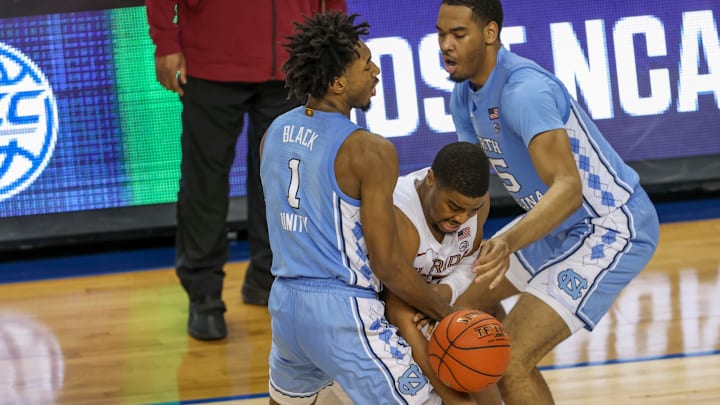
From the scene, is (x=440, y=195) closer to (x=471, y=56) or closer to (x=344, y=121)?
(x=344, y=121)

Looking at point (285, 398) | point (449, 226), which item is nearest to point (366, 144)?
point (449, 226)

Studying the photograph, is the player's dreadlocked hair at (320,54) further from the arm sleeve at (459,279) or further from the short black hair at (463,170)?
the arm sleeve at (459,279)

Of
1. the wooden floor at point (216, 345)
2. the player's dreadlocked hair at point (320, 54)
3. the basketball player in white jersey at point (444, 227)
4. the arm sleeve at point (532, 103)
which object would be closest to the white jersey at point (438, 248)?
the basketball player in white jersey at point (444, 227)

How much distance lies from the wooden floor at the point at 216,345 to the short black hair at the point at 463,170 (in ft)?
4.65

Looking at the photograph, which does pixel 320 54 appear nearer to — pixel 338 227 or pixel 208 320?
pixel 338 227

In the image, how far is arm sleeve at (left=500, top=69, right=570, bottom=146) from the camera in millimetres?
4125

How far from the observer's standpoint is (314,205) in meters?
3.68

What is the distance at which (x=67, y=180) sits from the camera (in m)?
6.93

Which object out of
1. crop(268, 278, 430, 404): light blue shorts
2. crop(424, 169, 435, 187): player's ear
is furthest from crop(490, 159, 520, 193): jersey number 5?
crop(268, 278, 430, 404): light blue shorts

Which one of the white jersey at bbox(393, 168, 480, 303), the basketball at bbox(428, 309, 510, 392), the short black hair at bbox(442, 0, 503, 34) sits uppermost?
the short black hair at bbox(442, 0, 503, 34)

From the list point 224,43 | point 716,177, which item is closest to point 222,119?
point 224,43

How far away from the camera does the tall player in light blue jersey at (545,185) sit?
4105 millimetres

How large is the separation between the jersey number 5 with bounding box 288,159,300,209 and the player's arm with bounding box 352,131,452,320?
0.63 feet

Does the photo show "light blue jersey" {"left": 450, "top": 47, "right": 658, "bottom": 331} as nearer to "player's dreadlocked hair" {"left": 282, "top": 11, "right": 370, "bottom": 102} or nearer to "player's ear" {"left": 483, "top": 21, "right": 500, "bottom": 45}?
"player's ear" {"left": 483, "top": 21, "right": 500, "bottom": 45}
